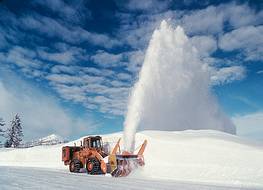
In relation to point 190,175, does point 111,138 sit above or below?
above

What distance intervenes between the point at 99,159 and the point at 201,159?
24.1ft

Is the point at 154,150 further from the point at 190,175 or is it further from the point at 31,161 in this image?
the point at 31,161

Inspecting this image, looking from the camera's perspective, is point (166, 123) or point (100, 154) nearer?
point (100, 154)

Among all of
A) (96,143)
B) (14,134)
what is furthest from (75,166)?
(14,134)

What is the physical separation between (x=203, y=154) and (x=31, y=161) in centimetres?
2688

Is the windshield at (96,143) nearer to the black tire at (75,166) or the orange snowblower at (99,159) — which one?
the orange snowblower at (99,159)

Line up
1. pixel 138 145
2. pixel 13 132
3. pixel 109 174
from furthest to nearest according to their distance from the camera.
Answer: pixel 13 132 → pixel 138 145 → pixel 109 174

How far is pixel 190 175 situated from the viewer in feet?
67.9

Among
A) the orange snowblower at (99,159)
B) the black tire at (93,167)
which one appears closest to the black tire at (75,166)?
the orange snowblower at (99,159)

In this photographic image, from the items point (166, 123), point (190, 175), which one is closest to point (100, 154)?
point (190, 175)

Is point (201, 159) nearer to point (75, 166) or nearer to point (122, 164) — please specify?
point (122, 164)

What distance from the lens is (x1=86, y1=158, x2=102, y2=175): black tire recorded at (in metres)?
24.0

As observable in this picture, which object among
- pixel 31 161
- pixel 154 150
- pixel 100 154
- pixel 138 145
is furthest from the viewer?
pixel 31 161

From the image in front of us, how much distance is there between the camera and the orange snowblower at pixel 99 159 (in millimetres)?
22312
